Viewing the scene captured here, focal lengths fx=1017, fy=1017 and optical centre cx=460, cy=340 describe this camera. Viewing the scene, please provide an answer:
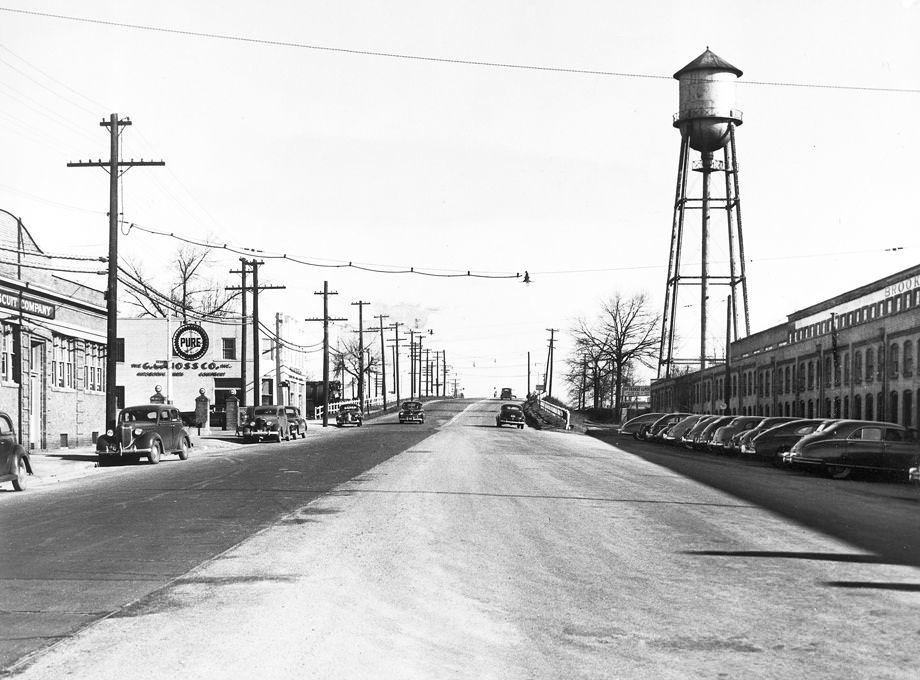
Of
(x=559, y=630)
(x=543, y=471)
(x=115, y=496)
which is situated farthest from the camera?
(x=543, y=471)

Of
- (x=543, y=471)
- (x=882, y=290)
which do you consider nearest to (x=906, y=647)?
(x=543, y=471)

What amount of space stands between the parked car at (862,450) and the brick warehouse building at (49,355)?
22.1 meters

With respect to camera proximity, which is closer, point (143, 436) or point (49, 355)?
point (143, 436)

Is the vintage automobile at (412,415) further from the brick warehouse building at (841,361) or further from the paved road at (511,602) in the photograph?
the paved road at (511,602)

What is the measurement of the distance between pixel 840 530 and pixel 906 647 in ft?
22.2

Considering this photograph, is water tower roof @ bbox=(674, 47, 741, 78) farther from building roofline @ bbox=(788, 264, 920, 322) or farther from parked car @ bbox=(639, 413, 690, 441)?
parked car @ bbox=(639, 413, 690, 441)

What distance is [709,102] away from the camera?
190 feet

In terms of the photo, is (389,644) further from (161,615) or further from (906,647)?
(906,647)

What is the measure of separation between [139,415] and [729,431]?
19.9m

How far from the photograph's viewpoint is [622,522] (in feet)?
45.8

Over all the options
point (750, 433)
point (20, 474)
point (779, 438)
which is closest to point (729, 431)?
point (750, 433)

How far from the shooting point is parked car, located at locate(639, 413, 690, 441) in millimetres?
49000

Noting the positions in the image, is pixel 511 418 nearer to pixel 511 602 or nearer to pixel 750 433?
pixel 750 433

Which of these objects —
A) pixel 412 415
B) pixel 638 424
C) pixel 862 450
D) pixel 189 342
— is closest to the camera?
pixel 862 450
